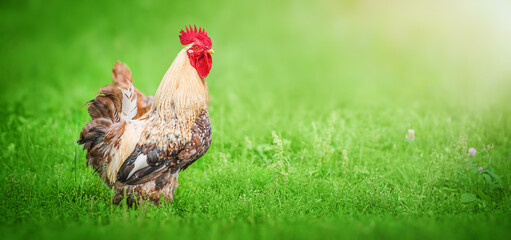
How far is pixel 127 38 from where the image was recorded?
1146 centimetres

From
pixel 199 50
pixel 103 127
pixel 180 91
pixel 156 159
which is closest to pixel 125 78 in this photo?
pixel 103 127

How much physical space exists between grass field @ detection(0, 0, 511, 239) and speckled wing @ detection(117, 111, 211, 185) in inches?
12.7

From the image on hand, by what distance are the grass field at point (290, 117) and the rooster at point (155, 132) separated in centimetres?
31

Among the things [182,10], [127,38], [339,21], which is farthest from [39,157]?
[339,21]

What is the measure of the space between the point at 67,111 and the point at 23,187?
2749 mm

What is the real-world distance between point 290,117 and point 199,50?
124 inches

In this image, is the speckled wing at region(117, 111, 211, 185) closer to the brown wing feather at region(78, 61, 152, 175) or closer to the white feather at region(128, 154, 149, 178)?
the white feather at region(128, 154, 149, 178)

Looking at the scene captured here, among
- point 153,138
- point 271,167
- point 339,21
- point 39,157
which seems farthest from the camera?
point 339,21

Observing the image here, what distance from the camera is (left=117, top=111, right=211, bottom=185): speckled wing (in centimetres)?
389

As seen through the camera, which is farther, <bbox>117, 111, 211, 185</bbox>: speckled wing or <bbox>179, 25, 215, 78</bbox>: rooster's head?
<bbox>179, 25, 215, 78</bbox>: rooster's head

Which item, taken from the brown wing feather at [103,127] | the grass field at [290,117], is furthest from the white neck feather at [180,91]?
the grass field at [290,117]

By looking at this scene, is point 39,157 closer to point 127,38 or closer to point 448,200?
point 448,200

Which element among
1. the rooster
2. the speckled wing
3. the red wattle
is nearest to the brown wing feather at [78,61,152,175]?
the rooster

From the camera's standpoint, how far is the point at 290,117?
6898 mm
